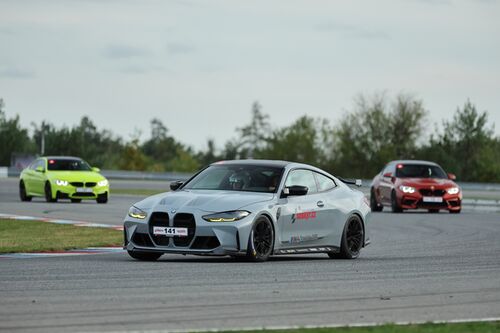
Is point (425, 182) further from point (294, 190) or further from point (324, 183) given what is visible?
point (294, 190)

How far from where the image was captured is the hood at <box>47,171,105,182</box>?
37.4 metres

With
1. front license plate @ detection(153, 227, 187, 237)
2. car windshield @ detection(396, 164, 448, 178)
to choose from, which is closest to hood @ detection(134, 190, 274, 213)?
front license plate @ detection(153, 227, 187, 237)

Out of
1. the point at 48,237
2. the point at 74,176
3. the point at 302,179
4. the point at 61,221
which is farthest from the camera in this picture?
the point at 74,176

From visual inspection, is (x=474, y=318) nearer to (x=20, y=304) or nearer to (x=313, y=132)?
(x=20, y=304)

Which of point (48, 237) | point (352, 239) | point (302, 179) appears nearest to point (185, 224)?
point (302, 179)

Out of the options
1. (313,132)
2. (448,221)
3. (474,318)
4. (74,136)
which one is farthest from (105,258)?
(313,132)

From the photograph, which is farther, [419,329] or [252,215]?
[252,215]

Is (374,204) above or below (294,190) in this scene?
below

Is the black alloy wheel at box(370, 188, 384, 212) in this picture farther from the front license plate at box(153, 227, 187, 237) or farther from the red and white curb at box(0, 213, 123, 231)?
the front license plate at box(153, 227, 187, 237)

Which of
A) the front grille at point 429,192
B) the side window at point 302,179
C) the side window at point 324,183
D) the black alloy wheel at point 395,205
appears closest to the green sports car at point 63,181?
the black alloy wheel at point 395,205

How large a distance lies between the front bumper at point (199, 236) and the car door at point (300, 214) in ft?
3.29

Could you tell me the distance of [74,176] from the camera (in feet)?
123

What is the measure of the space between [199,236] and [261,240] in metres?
0.92

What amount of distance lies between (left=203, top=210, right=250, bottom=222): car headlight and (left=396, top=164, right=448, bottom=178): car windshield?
2140cm
